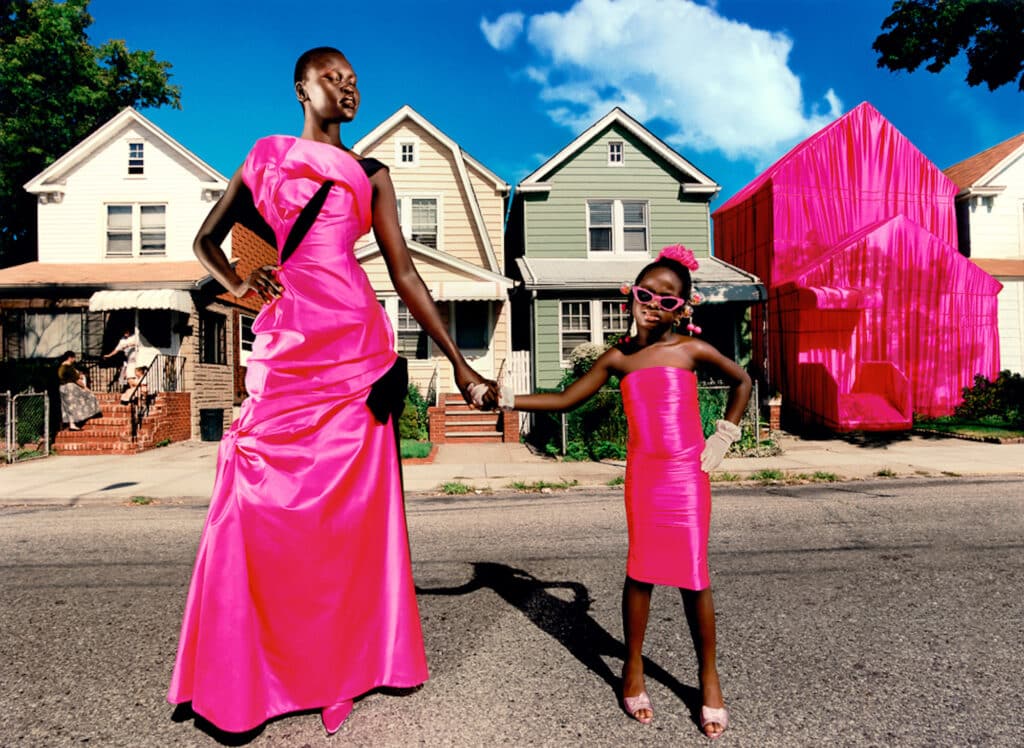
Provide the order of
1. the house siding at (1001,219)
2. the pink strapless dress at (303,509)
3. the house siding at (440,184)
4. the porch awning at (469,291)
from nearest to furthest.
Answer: the pink strapless dress at (303,509), the porch awning at (469,291), the house siding at (440,184), the house siding at (1001,219)

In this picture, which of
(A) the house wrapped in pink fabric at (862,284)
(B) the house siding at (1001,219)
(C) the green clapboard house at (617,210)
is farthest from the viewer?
(B) the house siding at (1001,219)

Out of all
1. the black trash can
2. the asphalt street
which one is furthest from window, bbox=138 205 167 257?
the asphalt street

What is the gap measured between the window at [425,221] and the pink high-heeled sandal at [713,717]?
1814cm

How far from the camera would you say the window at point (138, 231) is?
63.7 ft

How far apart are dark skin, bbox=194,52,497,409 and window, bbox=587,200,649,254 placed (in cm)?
1726

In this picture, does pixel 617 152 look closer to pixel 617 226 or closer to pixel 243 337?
→ pixel 617 226

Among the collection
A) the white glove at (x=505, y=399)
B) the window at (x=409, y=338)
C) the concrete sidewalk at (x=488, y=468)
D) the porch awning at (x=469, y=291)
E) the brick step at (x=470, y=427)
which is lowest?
the concrete sidewalk at (x=488, y=468)

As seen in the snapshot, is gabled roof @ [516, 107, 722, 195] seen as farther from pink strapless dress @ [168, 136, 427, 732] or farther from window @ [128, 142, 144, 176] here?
pink strapless dress @ [168, 136, 427, 732]

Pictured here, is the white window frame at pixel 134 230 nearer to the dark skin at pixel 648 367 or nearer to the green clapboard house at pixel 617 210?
the green clapboard house at pixel 617 210

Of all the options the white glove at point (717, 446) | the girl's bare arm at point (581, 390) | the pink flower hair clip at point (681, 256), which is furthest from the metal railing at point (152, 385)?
the white glove at point (717, 446)

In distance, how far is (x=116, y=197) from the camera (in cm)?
1942

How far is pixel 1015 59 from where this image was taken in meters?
14.7

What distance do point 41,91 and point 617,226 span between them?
79.1 ft

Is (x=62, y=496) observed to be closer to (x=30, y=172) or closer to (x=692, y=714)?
(x=692, y=714)
